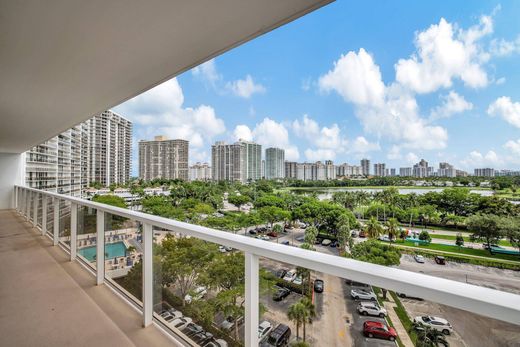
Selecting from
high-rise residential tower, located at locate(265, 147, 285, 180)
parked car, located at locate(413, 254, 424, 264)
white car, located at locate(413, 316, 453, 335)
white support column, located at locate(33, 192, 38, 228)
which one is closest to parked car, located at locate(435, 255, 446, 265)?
parked car, located at locate(413, 254, 424, 264)

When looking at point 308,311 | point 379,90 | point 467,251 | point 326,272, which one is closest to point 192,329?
point 308,311

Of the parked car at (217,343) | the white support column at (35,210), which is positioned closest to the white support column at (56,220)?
the white support column at (35,210)

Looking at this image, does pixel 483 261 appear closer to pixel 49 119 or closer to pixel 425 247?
pixel 425 247

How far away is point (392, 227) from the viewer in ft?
45.8

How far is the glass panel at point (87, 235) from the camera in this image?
270 centimetres

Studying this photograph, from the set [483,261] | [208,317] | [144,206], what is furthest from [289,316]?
[144,206]

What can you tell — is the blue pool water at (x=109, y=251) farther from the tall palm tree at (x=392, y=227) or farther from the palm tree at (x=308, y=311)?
the tall palm tree at (x=392, y=227)

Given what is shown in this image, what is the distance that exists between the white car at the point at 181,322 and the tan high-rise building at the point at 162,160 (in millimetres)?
30281

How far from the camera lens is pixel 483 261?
10531 mm

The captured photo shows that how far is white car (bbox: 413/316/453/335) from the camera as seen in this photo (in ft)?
2.35

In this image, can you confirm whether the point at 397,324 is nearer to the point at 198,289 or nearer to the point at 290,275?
the point at 290,275

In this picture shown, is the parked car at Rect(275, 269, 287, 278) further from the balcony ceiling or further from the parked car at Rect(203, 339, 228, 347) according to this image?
the balcony ceiling

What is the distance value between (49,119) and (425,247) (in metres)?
15.8

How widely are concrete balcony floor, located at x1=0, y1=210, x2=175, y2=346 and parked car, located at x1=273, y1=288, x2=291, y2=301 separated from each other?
0.96m
